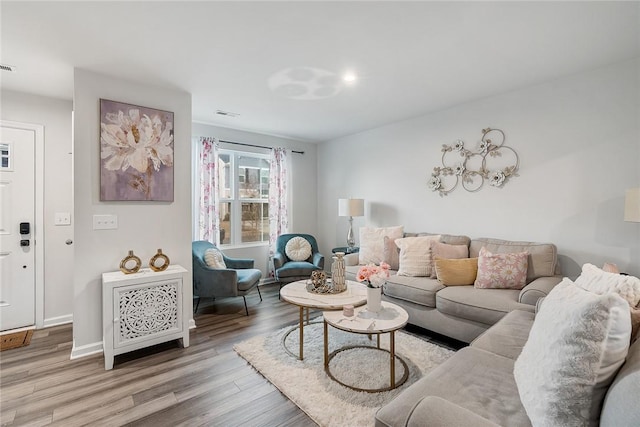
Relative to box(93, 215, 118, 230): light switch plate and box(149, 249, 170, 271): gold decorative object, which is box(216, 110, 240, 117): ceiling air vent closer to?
box(93, 215, 118, 230): light switch plate

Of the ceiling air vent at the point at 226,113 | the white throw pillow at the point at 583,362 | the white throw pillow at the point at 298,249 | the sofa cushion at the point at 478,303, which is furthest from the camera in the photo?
the white throw pillow at the point at 298,249

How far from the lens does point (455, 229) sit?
3.67 m

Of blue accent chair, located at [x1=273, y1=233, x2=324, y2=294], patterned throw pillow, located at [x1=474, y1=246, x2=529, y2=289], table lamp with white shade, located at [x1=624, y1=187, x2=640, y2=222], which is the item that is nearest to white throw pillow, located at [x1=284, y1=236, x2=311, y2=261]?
blue accent chair, located at [x1=273, y1=233, x2=324, y2=294]

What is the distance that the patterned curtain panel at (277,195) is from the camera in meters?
5.00

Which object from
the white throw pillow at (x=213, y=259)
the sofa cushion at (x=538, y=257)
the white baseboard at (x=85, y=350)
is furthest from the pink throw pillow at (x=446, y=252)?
the white baseboard at (x=85, y=350)

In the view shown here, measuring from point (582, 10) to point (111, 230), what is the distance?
13.0 feet

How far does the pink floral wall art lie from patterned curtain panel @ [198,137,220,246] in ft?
4.01

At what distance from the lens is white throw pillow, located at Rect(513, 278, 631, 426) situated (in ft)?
3.11

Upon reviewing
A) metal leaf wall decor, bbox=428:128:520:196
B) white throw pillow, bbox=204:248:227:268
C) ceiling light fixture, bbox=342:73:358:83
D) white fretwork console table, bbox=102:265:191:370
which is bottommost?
white fretwork console table, bbox=102:265:191:370

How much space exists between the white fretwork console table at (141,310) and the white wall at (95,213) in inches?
8.0

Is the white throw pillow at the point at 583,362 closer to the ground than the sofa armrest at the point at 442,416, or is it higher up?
higher up

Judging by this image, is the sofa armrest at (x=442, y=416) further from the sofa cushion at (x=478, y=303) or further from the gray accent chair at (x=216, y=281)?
the gray accent chair at (x=216, y=281)

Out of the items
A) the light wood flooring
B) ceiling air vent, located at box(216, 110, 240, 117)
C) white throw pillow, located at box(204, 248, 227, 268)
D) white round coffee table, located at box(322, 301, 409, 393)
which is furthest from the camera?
ceiling air vent, located at box(216, 110, 240, 117)

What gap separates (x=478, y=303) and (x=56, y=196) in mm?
4424
